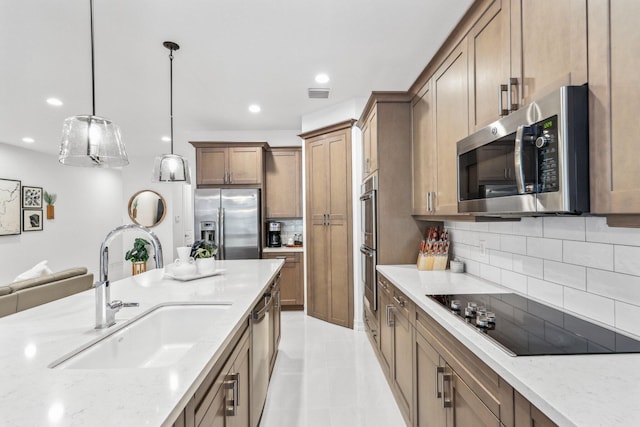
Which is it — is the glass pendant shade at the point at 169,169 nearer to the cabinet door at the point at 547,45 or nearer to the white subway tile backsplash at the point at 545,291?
the cabinet door at the point at 547,45

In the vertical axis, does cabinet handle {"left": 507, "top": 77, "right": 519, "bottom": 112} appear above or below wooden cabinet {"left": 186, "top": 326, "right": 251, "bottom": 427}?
above

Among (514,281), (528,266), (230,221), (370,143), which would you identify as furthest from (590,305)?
(230,221)

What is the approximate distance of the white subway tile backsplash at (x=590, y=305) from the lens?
125cm

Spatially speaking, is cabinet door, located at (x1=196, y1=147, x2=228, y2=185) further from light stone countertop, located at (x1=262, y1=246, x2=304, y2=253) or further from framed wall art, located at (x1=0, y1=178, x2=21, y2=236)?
framed wall art, located at (x1=0, y1=178, x2=21, y2=236)

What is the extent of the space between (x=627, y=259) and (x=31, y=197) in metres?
8.25

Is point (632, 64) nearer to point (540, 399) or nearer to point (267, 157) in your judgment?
point (540, 399)

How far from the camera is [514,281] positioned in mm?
1843

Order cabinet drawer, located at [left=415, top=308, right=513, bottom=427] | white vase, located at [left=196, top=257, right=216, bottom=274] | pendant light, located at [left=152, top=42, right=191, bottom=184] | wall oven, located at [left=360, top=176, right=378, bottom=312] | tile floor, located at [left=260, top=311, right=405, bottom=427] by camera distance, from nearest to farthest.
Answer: cabinet drawer, located at [left=415, top=308, right=513, bottom=427]
tile floor, located at [left=260, top=311, right=405, bottom=427]
white vase, located at [left=196, top=257, right=216, bottom=274]
pendant light, located at [left=152, top=42, right=191, bottom=184]
wall oven, located at [left=360, top=176, right=378, bottom=312]

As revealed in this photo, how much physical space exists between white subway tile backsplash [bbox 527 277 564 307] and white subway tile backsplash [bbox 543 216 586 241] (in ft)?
0.79

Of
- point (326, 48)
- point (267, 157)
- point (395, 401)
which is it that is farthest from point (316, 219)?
point (395, 401)

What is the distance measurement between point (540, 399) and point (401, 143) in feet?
7.59

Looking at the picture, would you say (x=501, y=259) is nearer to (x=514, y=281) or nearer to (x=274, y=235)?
(x=514, y=281)

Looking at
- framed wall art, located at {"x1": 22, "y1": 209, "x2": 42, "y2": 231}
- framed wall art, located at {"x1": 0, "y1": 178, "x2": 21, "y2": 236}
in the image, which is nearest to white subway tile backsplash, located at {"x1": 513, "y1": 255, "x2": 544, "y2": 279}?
framed wall art, located at {"x1": 0, "y1": 178, "x2": 21, "y2": 236}

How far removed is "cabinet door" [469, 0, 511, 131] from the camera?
1433mm
